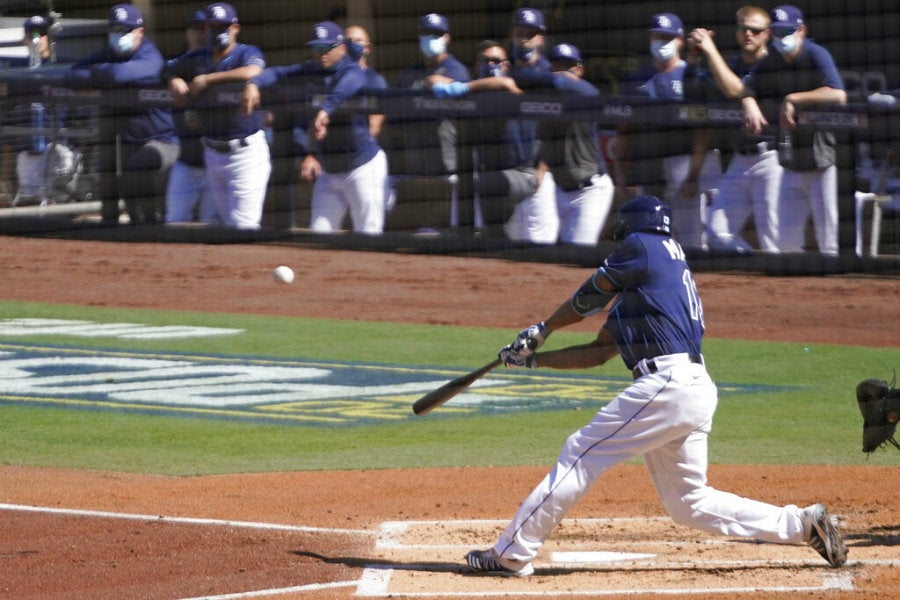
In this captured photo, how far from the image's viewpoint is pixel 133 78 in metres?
15.2

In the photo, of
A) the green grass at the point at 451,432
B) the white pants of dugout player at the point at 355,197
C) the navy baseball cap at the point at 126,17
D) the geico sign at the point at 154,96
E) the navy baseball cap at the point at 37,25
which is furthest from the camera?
the navy baseball cap at the point at 37,25

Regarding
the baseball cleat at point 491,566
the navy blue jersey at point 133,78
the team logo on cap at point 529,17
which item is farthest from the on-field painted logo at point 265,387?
the navy blue jersey at point 133,78

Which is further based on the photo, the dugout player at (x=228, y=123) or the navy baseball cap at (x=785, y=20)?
the dugout player at (x=228, y=123)

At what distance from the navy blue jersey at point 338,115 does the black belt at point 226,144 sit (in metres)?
0.57

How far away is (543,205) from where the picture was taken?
1366 centimetres

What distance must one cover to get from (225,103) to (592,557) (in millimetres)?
9873

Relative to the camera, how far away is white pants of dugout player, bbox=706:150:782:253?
1245cm

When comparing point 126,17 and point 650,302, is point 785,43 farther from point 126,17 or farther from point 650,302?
point 650,302

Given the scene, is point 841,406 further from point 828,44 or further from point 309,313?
point 828,44

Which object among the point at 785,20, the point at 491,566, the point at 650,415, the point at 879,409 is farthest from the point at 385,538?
the point at 785,20

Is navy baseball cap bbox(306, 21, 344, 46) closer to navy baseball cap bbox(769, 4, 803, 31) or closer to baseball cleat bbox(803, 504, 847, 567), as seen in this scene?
navy baseball cap bbox(769, 4, 803, 31)

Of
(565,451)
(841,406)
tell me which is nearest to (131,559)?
(565,451)

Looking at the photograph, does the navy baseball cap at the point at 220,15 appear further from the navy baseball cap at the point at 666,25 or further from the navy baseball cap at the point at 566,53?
the navy baseball cap at the point at 666,25

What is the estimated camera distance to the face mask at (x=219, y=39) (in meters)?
13.7
